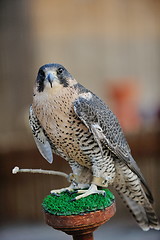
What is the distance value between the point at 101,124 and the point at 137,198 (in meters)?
0.44

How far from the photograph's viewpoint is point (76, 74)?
15.5ft

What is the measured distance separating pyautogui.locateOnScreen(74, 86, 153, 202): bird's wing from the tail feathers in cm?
7

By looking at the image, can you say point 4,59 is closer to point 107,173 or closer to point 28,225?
point 28,225

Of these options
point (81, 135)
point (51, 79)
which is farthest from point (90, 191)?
point (51, 79)

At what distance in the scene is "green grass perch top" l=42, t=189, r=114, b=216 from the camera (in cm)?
136

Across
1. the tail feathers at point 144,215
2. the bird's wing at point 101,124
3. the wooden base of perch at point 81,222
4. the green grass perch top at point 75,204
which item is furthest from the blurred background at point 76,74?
the wooden base of perch at point 81,222

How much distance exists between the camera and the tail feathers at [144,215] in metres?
1.78

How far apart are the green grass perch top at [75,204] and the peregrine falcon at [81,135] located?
0.04 meters

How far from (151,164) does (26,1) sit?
229cm

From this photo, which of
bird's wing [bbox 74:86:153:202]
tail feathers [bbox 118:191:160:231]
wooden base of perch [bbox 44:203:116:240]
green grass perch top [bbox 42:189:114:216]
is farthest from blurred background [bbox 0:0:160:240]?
wooden base of perch [bbox 44:203:116:240]

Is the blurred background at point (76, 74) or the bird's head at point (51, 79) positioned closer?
the bird's head at point (51, 79)

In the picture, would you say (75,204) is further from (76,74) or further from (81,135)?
(76,74)

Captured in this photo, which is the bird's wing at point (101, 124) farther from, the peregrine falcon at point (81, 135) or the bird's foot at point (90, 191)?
the bird's foot at point (90, 191)

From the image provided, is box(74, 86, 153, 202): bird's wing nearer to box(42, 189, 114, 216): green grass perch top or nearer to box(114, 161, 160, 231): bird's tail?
box(114, 161, 160, 231): bird's tail
